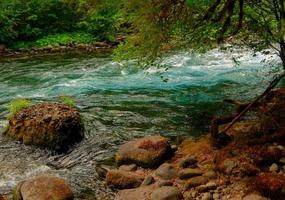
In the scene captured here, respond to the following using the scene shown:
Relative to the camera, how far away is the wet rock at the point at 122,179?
771cm

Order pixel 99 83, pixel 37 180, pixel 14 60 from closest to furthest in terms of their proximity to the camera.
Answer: pixel 37 180 → pixel 99 83 → pixel 14 60

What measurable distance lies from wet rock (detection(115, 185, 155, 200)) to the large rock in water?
2.92m

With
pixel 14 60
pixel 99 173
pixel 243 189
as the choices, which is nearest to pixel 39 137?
pixel 99 173

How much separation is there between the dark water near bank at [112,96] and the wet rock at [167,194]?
109 centimetres

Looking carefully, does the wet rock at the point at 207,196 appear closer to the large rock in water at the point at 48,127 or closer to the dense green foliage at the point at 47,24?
the large rock in water at the point at 48,127

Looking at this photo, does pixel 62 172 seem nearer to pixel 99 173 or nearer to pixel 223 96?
pixel 99 173

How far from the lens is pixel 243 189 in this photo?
675 centimetres

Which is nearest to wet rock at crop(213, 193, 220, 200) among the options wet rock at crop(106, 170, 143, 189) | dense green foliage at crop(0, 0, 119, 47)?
wet rock at crop(106, 170, 143, 189)

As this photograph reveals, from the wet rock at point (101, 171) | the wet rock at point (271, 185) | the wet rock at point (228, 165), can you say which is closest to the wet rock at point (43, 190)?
the wet rock at point (101, 171)

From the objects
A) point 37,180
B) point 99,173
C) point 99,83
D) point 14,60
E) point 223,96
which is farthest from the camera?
point 14,60

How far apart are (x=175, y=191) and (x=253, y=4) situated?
14.4 feet

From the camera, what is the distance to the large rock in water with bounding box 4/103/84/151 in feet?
33.0

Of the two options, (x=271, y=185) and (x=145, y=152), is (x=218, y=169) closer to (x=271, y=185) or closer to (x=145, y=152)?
(x=271, y=185)

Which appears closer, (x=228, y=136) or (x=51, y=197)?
(x=51, y=197)
